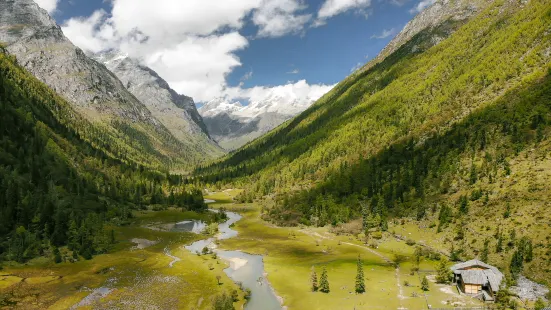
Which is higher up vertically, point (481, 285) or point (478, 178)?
point (478, 178)

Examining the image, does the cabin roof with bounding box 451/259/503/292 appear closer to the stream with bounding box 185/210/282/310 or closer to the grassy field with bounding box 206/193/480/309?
the grassy field with bounding box 206/193/480/309

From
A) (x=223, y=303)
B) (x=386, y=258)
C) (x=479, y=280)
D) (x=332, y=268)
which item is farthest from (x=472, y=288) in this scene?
(x=223, y=303)

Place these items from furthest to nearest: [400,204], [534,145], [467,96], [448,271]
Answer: [467,96] < [400,204] < [534,145] < [448,271]

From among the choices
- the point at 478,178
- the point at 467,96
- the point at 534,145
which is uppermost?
the point at 467,96

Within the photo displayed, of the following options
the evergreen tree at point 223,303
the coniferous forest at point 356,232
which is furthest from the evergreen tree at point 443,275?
the evergreen tree at point 223,303

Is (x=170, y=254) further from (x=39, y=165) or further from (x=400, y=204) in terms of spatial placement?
(x=39, y=165)

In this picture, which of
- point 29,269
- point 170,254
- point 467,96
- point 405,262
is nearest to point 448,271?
point 405,262

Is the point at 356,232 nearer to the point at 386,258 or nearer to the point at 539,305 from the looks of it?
the point at 386,258

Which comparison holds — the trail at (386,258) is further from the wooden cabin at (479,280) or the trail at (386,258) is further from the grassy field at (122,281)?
the grassy field at (122,281)

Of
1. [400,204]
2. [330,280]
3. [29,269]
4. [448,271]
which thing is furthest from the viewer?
[400,204]
